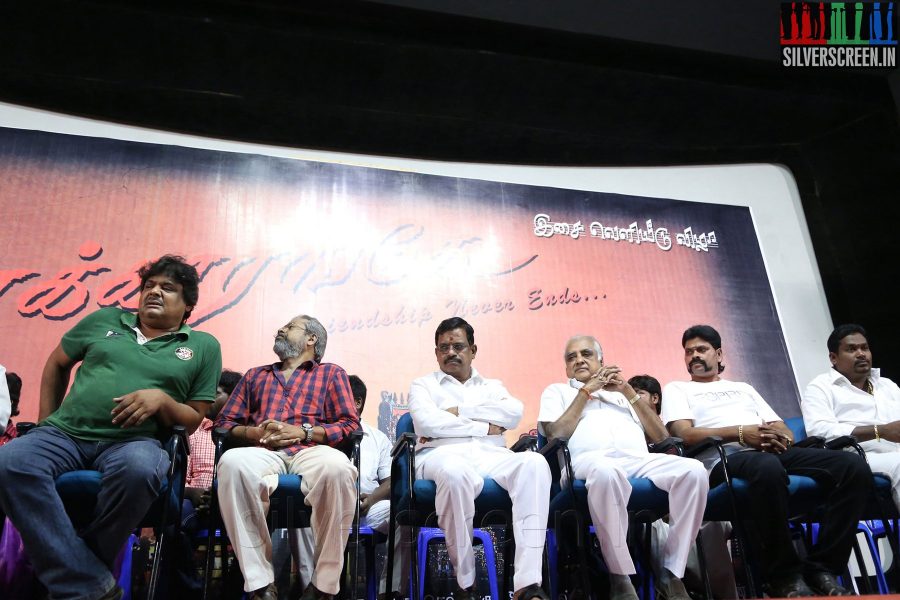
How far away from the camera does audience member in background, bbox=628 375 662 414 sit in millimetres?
4320

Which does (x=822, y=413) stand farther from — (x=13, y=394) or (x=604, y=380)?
(x=13, y=394)

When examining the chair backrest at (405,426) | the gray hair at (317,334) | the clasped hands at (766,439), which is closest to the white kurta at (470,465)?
the chair backrest at (405,426)

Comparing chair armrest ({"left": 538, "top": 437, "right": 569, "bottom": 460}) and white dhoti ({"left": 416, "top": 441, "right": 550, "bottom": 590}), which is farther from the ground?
chair armrest ({"left": 538, "top": 437, "right": 569, "bottom": 460})

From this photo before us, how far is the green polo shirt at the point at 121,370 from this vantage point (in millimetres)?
2707

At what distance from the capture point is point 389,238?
4.62 m

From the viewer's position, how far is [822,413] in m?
3.78

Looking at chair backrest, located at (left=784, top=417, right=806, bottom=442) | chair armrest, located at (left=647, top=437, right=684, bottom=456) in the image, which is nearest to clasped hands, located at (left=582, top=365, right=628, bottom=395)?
chair armrest, located at (left=647, top=437, right=684, bottom=456)

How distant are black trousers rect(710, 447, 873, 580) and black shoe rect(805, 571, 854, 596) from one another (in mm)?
33

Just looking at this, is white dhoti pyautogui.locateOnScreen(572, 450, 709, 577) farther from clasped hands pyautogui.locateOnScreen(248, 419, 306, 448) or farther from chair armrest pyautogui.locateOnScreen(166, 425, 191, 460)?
chair armrest pyautogui.locateOnScreen(166, 425, 191, 460)

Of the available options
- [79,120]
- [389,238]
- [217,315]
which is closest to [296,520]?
[217,315]

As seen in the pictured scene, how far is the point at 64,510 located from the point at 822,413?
137 inches

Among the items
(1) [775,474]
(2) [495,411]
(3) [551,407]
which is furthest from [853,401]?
(2) [495,411]

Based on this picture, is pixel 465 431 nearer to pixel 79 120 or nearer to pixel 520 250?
pixel 520 250

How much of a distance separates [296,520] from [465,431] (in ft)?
2.71
